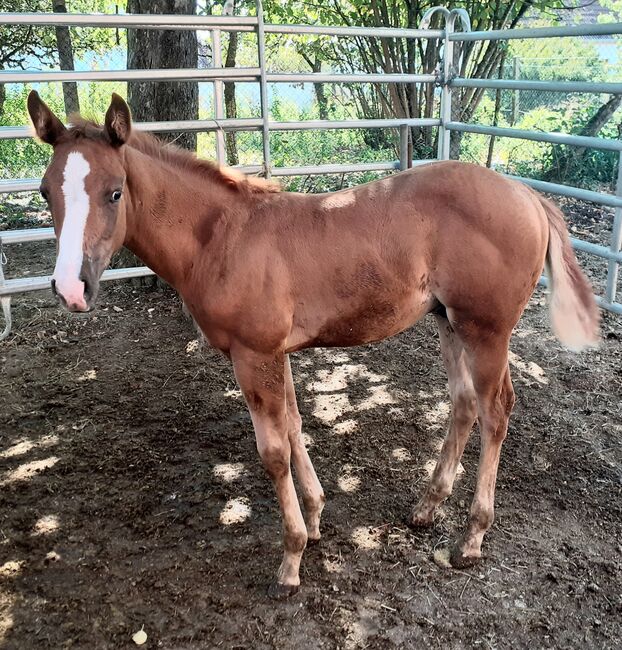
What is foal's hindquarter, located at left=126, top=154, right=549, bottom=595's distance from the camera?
2316 millimetres

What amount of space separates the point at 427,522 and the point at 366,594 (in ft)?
1.69

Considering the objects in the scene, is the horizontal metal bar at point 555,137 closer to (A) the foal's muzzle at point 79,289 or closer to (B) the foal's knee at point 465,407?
(B) the foal's knee at point 465,407

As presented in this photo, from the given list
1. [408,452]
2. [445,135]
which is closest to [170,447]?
[408,452]

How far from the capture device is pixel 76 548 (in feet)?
8.73

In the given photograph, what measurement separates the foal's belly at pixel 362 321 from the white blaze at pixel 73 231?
83 cm

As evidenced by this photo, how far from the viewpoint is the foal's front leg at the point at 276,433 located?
91.6 inches

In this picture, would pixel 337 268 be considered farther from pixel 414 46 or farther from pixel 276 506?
pixel 414 46

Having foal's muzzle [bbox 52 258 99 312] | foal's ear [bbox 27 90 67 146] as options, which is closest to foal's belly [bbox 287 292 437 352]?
foal's muzzle [bbox 52 258 99 312]

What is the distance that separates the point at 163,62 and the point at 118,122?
3252 mm

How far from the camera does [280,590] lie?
243 cm

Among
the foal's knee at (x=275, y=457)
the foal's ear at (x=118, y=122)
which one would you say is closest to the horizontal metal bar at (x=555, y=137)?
the foal's knee at (x=275, y=457)

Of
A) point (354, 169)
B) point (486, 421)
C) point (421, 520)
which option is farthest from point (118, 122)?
point (354, 169)

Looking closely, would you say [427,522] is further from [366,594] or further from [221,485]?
[221,485]

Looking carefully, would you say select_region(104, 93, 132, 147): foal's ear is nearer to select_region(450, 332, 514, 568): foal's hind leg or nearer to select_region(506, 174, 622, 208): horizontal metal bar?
select_region(450, 332, 514, 568): foal's hind leg
